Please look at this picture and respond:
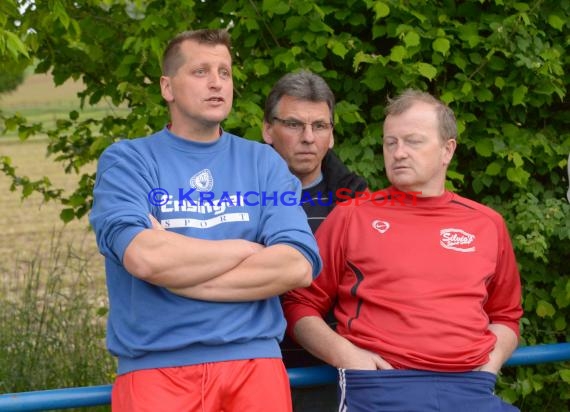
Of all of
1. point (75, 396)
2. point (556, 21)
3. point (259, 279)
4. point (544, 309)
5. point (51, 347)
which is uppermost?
point (556, 21)

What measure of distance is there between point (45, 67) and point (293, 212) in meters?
2.78

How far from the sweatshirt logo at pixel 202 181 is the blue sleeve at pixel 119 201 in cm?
13

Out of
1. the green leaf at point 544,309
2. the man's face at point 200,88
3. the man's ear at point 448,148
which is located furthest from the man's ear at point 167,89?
the green leaf at point 544,309

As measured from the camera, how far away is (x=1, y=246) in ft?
43.2

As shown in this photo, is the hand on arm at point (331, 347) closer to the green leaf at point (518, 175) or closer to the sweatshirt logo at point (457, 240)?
the sweatshirt logo at point (457, 240)

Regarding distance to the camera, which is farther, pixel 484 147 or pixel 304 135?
pixel 484 147

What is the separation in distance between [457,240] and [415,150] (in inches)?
12.8

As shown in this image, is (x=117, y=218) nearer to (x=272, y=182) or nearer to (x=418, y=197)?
(x=272, y=182)

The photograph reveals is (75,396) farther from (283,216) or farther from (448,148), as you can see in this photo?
(448,148)

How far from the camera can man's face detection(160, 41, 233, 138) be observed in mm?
3037

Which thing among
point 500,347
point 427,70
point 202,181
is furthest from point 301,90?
point 500,347

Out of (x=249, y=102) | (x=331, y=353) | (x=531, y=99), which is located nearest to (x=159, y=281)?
(x=331, y=353)

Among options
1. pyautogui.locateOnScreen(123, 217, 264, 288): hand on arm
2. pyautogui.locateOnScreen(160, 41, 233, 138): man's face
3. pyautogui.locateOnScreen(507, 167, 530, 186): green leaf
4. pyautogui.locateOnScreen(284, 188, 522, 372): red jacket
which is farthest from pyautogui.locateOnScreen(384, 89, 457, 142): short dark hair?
pyautogui.locateOnScreen(507, 167, 530, 186): green leaf

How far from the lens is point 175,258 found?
2.75 metres
